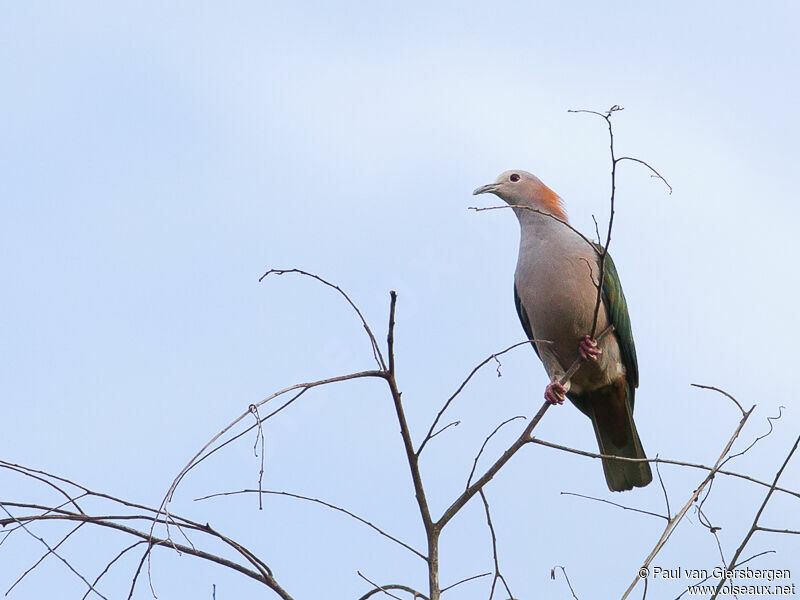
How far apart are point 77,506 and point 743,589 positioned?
1.89 m

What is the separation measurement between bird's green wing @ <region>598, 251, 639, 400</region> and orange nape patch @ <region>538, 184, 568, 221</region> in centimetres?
44

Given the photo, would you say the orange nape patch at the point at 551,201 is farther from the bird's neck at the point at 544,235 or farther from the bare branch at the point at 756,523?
the bare branch at the point at 756,523

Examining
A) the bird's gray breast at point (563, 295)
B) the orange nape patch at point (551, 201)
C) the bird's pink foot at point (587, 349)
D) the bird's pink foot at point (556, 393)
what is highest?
the orange nape patch at point (551, 201)

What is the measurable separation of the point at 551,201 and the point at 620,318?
88cm

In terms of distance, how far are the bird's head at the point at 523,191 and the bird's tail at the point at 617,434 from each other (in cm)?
111

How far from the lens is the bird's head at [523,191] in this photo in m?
5.74

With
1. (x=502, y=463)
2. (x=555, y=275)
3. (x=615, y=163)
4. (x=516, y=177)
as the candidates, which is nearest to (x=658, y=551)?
(x=502, y=463)

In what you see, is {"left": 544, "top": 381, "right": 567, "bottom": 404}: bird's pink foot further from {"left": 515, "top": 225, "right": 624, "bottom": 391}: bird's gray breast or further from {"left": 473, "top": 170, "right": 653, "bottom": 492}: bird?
{"left": 515, "top": 225, "right": 624, "bottom": 391}: bird's gray breast

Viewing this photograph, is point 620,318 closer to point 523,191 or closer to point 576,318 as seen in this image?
point 576,318

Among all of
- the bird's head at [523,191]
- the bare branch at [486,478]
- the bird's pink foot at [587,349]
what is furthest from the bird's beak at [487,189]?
the bare branch at [486,478]

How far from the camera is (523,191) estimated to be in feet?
19.0

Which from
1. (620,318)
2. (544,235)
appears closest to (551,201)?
(544,235)

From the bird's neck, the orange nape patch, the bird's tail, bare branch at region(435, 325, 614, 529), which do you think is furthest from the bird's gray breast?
bare branch at region(435, 325, 614, 529)

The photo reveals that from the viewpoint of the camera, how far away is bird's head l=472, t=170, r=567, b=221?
18.8 ft
